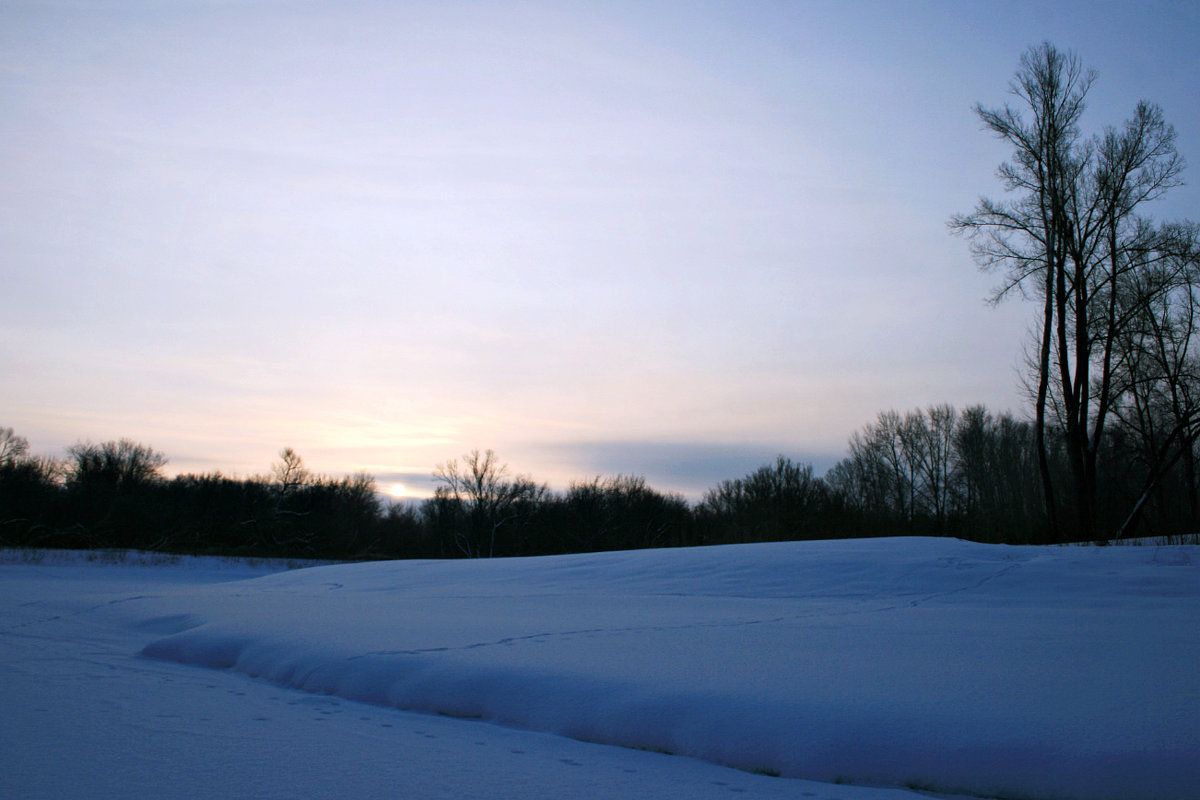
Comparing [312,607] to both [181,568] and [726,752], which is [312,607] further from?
[181,568]

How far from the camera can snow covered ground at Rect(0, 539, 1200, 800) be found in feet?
9.46

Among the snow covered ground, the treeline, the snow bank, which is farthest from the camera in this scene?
the treeline

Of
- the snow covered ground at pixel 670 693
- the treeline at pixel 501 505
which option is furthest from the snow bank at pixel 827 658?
the treeline at pixel 501 505

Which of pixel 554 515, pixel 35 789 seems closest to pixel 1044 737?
pixel 35 789

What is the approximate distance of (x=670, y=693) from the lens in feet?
12.3

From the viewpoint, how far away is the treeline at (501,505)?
31.2m

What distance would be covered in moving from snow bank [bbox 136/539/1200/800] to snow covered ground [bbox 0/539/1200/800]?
0.02 m

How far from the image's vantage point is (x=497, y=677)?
4.31m

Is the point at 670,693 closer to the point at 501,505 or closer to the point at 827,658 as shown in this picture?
the point at 827,658

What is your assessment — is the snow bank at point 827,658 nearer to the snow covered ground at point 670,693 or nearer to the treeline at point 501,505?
the snow covered ground at point 670,693

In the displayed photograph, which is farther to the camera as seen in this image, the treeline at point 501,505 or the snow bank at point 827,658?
the treeline at point 501,505

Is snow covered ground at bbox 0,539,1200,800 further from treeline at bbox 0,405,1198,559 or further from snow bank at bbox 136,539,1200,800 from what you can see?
treeline at bbox 0,405,1198,559

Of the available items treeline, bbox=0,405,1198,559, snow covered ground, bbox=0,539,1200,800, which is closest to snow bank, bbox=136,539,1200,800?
snow covered ground, bbox=0,539,1200,800

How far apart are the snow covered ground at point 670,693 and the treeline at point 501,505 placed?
1423cm
